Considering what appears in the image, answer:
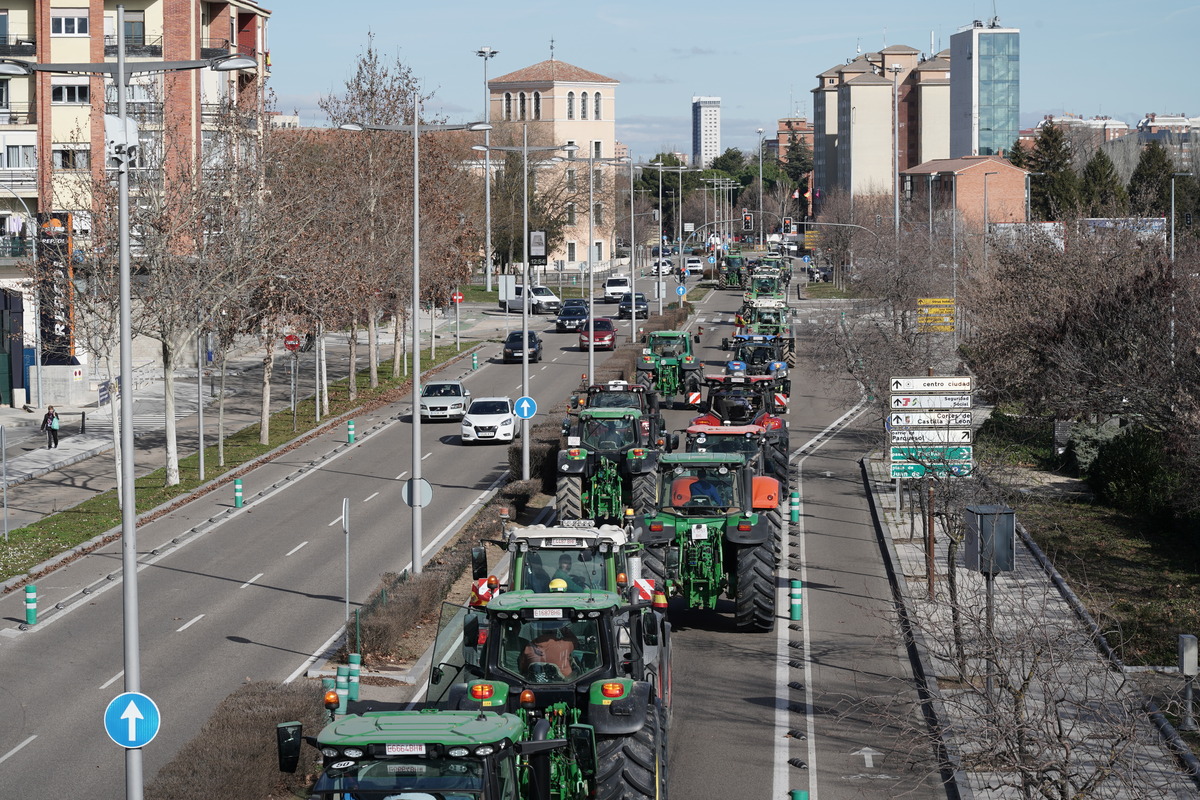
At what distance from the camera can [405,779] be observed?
942 cm

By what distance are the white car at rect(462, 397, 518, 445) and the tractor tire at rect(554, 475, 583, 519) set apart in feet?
45.0

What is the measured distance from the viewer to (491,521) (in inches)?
1096

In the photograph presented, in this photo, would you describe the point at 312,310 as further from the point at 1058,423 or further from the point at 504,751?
the point at 504,751

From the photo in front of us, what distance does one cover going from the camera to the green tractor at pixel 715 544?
20922 mm

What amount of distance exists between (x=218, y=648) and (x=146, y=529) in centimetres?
1007

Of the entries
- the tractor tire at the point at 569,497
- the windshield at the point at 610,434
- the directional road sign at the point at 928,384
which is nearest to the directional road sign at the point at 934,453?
the directional road sign at the point at 928,384

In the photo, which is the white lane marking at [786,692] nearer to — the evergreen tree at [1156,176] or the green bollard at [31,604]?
the green bollard at [31,604]

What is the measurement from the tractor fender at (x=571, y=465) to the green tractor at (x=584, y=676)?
41.7ft

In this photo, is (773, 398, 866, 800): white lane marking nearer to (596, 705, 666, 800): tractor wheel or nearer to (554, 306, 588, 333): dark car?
(596, 705, 666, 800): tractor wheel

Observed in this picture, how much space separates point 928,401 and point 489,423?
19.7 m

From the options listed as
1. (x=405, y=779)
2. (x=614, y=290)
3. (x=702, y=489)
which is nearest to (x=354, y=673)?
(x=702, y=489)

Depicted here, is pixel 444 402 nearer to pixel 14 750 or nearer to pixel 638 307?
pixel 14 750

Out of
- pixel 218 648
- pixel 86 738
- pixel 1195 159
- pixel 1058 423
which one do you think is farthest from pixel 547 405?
pixel 1195 159

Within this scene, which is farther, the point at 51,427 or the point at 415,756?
the point at 51,427
